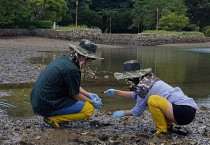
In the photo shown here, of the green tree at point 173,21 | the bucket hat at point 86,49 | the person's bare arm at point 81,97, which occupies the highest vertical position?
the green tree at point 173,21

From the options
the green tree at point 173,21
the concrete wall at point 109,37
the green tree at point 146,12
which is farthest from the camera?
the green tree at point 146,12

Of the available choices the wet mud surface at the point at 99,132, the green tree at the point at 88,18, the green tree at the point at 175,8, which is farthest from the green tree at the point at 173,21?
the wet mud surface at the point at 99,132

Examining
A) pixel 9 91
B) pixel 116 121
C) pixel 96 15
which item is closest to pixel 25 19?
pixel 96 15

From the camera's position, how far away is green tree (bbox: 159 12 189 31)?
4450 cm

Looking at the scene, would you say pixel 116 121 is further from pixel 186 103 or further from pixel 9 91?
pixel 9 91

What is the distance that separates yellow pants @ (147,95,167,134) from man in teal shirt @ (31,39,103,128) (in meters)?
0.86

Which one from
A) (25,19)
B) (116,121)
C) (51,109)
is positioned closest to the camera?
(51,109)

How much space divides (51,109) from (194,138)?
196 centimetres

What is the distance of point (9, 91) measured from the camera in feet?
25.2

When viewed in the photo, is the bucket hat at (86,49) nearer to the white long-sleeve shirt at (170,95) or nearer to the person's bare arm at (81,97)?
the person's bare arm at (81,97)

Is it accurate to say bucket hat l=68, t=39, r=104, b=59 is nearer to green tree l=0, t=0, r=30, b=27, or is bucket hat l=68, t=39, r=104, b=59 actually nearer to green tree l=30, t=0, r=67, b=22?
green tree l=0, t=0, r=30, b=27

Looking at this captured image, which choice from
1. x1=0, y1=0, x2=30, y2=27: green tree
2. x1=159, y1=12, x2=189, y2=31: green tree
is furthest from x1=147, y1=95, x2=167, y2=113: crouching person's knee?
x1=159, y1=12, x2=189, y2=31: green tree

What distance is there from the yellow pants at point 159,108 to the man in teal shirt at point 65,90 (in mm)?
862

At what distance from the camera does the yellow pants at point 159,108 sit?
427 cm
